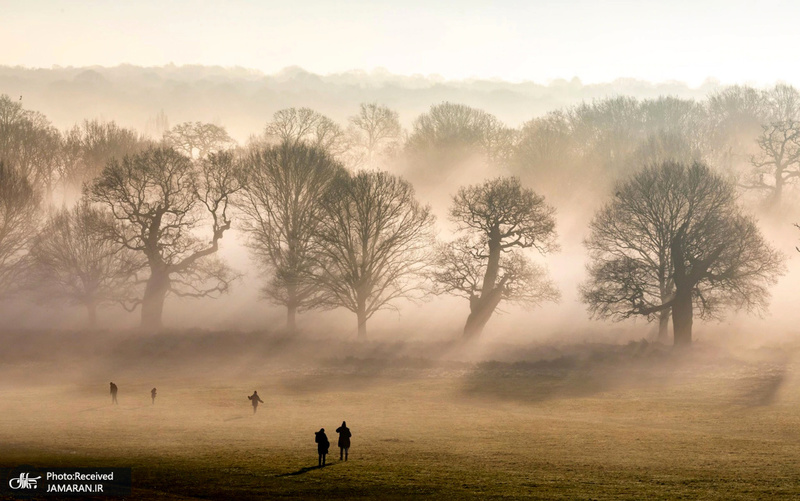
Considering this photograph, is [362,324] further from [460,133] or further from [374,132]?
[374,132]

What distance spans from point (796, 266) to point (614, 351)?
150 ft

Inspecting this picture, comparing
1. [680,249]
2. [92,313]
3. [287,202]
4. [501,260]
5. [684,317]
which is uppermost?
[287,202]

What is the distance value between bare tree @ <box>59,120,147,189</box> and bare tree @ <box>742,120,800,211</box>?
86.0 meters

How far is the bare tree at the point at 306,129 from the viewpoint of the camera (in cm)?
13654

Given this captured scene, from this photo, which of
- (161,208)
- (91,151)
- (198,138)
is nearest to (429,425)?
(161,208)

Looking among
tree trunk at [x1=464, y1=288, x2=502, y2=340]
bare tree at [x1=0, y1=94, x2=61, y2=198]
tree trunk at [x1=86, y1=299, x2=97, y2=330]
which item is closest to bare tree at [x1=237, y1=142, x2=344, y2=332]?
tree trunk at [x1=464, y1=288, x2=502, y2=340]

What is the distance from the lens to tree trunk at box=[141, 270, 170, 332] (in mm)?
87812

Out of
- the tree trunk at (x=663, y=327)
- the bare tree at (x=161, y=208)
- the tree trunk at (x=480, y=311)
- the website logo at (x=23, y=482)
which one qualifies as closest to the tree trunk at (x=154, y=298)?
the bare tree at (x=161, y=208)

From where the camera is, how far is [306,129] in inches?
5448

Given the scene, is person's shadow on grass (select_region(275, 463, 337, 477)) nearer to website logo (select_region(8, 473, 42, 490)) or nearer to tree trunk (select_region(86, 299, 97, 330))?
website logo (select_region(8, 473, 42, 490))

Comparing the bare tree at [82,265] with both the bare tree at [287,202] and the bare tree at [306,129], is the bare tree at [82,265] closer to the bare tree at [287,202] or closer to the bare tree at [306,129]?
the bare tree at [287,202]

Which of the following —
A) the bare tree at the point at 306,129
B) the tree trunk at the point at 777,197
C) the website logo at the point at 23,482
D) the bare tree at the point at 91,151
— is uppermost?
the bare tree at the point at 306,129

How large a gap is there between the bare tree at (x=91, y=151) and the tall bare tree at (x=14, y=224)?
28.8 meters

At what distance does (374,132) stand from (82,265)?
74.6m
